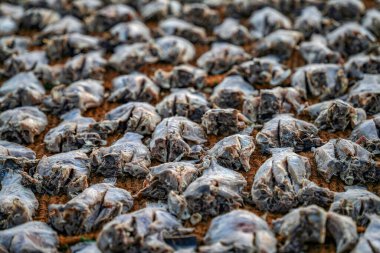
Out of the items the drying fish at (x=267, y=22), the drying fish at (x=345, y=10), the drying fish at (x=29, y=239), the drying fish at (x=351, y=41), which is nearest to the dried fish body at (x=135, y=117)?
the drying fish at (x=29, y=239)

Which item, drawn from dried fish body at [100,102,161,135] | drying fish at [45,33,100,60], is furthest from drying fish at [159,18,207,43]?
dried fish body at [100,102,161,135]

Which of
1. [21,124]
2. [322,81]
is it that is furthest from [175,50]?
[21,124]

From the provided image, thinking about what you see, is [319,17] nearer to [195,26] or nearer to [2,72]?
[195,26]

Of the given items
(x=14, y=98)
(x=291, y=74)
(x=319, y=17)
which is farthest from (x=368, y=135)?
(x=14, y=98)

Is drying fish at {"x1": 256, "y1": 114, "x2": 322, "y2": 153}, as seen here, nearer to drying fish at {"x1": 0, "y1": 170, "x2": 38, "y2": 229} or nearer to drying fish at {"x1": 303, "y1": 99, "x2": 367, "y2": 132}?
drying fish at {"x1": 303, "y1": 99, "x2": 367, "y2": 132}

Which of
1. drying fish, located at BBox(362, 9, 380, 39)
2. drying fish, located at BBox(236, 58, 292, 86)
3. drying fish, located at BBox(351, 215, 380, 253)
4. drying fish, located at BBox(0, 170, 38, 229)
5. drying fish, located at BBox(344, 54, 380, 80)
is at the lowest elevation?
drying fish, located at BBox(0, 170, 38, 229)

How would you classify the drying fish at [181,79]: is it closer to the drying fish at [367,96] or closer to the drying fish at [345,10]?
the drying fish at [367,96]
